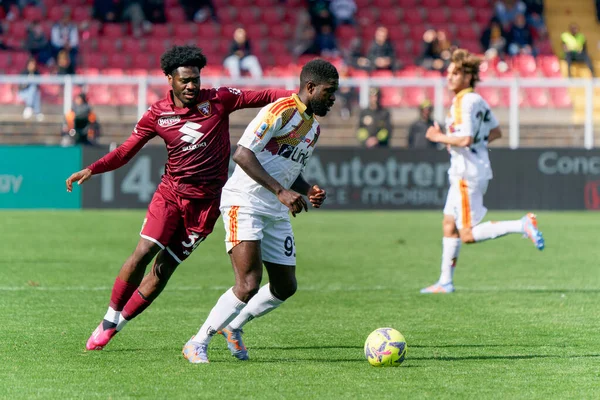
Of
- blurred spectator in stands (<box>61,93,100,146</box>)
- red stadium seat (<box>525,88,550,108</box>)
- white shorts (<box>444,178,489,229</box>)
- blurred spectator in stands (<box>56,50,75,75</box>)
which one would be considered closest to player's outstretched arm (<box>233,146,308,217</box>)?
white shorts (<box>444,178,489,229</box>)

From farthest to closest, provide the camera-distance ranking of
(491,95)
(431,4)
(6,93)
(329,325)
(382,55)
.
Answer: (431,4), (382,55), (491,95), (6,93), (329,325)

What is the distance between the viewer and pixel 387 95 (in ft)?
78.5

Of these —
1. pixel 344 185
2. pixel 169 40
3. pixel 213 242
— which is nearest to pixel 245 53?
pixel 169 40

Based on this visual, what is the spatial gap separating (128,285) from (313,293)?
139 inches

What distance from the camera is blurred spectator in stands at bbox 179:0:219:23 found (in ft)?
96.5

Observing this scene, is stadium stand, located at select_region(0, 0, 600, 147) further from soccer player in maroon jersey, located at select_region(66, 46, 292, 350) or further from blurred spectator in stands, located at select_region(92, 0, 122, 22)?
soccer player in maroon jersey, located at select_region(66, 46, 292, 350)

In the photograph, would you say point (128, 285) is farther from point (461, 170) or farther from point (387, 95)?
point (387, 95)

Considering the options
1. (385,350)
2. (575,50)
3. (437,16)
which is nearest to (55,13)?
(437,16)

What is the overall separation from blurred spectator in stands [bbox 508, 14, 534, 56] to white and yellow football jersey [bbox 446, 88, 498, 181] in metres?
18.0

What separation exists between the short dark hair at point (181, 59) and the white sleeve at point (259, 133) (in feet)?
2.71

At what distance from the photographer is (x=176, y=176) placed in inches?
301

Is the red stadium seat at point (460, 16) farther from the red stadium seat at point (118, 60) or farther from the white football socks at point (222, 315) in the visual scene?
the white football socks at point (222, 315)

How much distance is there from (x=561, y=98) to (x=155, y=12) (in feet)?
35.8

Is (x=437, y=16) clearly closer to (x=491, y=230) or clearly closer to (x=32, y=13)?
(x=32, y=13)
